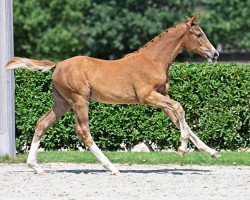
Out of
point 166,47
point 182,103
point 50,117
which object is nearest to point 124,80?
point 166,47

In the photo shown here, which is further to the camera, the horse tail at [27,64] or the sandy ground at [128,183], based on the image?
the horse tail at [27,64]

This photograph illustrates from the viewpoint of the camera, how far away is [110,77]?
12742 mm

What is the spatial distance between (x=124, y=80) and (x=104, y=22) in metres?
21.3

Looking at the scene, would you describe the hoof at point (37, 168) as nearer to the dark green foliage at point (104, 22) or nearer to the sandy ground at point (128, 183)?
Result: the sandy ground at point (128, 183)

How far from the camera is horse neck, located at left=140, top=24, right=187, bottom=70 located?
12.9m

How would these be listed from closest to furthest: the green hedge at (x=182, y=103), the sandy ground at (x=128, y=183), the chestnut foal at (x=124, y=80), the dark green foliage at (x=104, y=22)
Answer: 1. the sandy ground at (x=128, y=183)
2. the chestnut foal at (x=124, y=80)
3. the green hedge at (x=182, y=103)
4. the dark green foliage at (x=104, y=22)

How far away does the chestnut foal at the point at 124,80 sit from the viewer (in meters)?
12.6

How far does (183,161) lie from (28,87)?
127 inches

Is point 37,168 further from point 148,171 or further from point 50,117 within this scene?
point 148,171

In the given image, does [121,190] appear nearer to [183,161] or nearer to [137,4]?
[183,161]

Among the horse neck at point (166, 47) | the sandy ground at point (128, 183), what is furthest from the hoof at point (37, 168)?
the horse neck at point (166, 47)

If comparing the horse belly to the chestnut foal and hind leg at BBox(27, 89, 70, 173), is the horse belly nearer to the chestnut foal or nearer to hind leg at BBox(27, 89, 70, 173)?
the chestnut foal

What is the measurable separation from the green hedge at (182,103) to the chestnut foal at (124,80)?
9.07 ft

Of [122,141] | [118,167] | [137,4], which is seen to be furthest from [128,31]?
[118,167]
